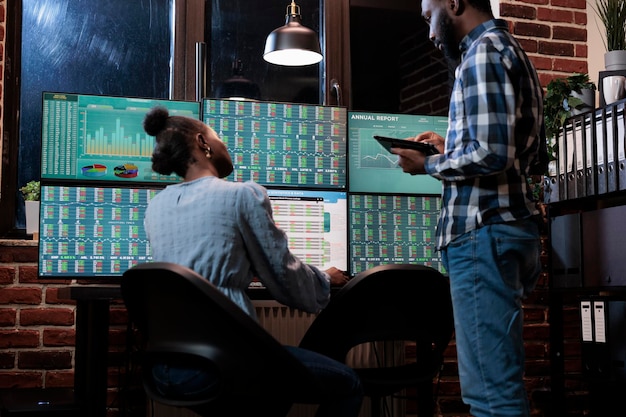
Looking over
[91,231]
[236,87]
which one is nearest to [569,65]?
[236,87]

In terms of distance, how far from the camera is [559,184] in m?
3.66

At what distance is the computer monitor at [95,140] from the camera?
114 inches

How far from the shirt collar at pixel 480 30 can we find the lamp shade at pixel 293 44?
1618mm

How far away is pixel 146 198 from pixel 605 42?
2.43 m

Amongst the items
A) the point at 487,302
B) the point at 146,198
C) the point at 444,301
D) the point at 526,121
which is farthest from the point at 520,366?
the point at 146,198

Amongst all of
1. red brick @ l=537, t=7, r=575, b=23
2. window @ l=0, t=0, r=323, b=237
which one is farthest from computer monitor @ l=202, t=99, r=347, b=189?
red brick @ l=537, t=7, r=575, b=23

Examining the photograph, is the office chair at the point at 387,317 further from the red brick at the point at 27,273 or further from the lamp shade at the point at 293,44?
the lamp shade at the point at 293,44

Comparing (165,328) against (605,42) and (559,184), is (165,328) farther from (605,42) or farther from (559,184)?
(605,42)

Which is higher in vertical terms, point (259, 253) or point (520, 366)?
point (259, 253)

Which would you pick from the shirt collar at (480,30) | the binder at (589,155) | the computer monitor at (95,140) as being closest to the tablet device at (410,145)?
the shirt collar at (480,30)

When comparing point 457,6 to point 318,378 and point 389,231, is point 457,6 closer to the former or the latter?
point 318,378

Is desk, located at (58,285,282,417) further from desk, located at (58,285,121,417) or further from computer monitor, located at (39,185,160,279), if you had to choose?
computer monitor, located at (39,185,160,279)

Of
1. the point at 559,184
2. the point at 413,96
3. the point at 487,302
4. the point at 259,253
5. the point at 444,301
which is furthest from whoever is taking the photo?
the point at 413,96

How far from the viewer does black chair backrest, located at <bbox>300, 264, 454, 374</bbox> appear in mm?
2256
